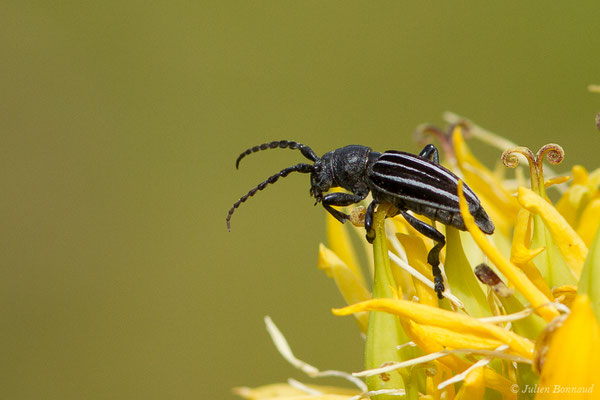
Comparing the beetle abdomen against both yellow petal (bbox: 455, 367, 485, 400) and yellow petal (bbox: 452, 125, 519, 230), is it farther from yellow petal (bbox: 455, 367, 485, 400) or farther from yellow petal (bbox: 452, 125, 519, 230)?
yellow petal (bbox: 452, 125, 519, 230)

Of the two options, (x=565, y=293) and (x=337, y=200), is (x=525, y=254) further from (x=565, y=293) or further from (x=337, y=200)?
(x=337, y=200)

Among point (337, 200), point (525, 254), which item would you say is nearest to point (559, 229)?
point (525, 254)

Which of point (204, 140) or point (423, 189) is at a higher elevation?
point (204, 140)

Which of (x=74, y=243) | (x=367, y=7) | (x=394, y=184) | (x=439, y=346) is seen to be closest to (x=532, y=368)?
(x=439, y=346)

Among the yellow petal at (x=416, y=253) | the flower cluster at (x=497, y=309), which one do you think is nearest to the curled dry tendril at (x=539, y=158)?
the flower cluster at (x=497, y=309)

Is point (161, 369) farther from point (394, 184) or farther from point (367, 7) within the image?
point (394, 184)
